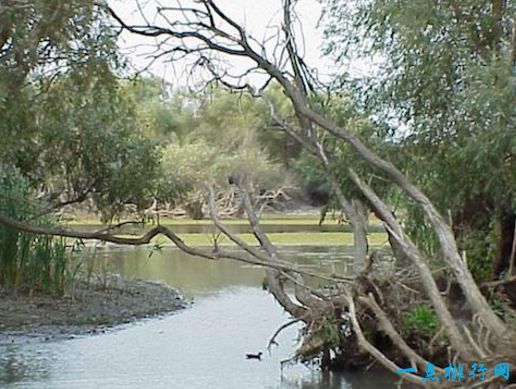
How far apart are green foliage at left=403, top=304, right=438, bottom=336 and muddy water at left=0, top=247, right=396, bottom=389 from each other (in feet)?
1.75

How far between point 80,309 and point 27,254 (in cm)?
97

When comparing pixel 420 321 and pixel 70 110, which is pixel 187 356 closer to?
pixel 420 321

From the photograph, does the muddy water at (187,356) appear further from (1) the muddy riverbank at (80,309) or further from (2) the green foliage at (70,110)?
(2) the green foliage at (70,110)

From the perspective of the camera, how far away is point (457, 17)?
304 inches

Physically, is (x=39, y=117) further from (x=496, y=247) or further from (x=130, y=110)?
(x=496, y=247)

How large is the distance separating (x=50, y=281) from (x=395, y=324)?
6.01 m

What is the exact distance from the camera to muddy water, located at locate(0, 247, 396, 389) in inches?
320

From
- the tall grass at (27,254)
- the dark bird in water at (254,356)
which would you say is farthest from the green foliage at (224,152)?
the dark bird in water at (254,356)

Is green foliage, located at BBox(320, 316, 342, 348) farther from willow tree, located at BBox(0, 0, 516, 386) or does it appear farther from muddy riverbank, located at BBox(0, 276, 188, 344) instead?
muddy riverbank, located at BBox(0, 276, 188, 344)

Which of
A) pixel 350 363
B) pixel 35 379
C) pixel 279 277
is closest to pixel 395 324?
pixel 350 363

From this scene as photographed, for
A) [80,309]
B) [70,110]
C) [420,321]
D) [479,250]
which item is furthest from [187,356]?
[80,309]

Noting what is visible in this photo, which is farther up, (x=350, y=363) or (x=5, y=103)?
(x=5, y=103)

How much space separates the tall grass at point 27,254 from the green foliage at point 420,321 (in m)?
5.13

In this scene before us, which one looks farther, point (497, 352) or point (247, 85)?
point (247, 85)
